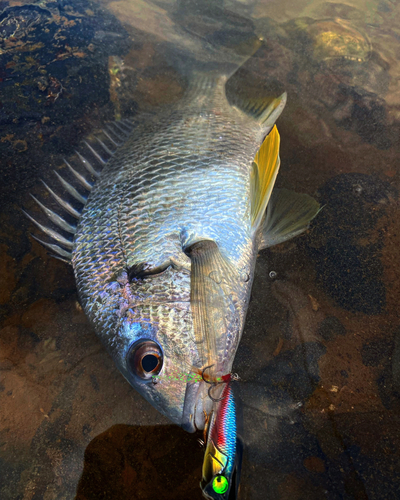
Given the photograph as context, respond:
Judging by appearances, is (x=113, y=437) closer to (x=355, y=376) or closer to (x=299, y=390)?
(x=299, y=390)

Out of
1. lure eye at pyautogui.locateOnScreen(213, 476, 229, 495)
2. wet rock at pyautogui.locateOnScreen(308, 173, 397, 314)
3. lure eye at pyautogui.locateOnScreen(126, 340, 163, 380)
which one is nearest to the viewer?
lure eye at pyautogui.locateOnScreen(213, 476, 229, 495)

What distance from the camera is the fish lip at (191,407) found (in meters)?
1.50

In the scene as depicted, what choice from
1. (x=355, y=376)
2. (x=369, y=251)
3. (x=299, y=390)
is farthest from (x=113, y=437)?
(x=369, y=251)

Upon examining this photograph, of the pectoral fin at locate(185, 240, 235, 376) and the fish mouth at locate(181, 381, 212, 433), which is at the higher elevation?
the pectoral fin at locate(185, 240, 235, 376)

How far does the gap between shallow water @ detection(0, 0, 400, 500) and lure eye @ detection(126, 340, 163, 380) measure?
0.39 metres

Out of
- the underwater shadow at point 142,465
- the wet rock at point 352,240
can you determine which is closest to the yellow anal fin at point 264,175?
the wet rock at point 352,240

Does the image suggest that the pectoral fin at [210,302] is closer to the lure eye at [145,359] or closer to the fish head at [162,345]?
the fish head at [162,345]

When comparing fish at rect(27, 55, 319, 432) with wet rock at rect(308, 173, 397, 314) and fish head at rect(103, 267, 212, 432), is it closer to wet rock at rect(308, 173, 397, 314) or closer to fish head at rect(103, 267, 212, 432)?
fish head at rect(103, 267, 212, 432)

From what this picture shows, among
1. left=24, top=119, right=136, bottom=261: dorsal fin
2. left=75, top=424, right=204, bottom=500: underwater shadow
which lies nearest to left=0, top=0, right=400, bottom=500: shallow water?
left=75, top=424, right=204, bottom=500: underwater shadow

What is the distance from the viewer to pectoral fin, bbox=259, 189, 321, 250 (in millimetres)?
2049

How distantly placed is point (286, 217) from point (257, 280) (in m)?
0.50

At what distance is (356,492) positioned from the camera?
149 cm

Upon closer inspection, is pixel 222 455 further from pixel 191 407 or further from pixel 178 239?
pixel 178 239

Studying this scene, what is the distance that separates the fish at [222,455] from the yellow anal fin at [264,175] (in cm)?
112
